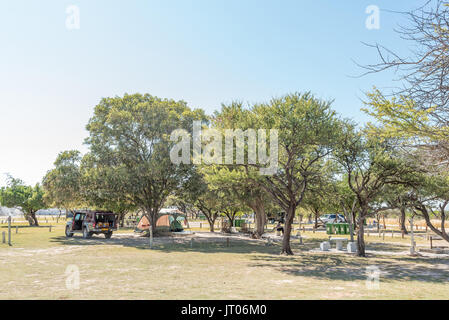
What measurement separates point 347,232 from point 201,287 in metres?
39.9

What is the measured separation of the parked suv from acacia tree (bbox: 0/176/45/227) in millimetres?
29231

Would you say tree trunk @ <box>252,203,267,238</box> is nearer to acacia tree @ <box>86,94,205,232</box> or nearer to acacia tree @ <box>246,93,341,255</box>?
acacia tree @ <box>86,94,205,232</box>

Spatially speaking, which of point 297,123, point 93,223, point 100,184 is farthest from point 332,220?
Answer: point 297,123

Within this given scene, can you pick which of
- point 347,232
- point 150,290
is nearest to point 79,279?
point 150,290

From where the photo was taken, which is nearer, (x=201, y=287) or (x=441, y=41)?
(x=441, y=41)

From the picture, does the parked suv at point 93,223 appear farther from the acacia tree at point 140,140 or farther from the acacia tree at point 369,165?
the acacia tree at point 369,165

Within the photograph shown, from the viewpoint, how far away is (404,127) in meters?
6.67

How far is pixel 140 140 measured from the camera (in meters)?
31.1

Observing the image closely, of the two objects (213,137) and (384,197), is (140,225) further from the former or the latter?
(384,197)

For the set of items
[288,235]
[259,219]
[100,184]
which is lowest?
[259,219]

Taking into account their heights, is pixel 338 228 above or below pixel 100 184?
below

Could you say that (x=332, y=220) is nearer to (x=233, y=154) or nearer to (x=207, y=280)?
(x=233, y=154)

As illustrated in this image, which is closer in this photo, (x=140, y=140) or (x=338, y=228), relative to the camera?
(x=140, y=140)

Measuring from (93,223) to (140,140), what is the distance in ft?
28.7
